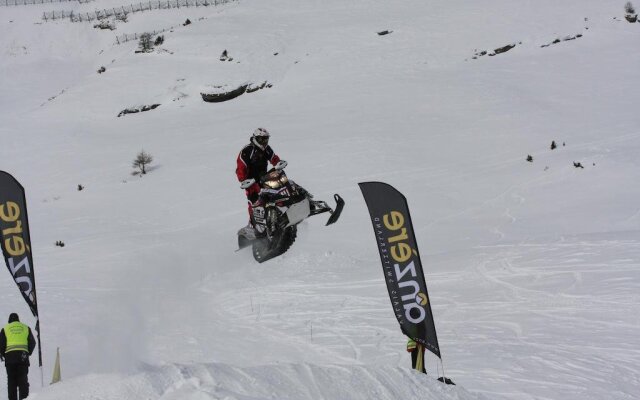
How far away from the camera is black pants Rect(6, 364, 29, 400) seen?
30.3 feet

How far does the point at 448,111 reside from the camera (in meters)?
32.7

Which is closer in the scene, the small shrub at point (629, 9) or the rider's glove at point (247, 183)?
the rider's glove at point (247, 183)

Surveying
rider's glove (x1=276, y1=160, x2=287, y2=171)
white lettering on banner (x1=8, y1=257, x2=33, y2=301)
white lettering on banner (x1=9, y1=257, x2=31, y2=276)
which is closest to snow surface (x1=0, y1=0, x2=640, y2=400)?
white lettering on banner (x1=8, y1=257, x2=33, y2=301)

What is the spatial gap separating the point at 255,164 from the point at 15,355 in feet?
19.9

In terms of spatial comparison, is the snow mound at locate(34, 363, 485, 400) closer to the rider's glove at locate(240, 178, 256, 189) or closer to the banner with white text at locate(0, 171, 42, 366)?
the banner with white text at locate(0, 171, 42, 366)

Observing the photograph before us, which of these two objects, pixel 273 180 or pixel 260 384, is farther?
pixel 273 180

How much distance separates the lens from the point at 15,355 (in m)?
9.20

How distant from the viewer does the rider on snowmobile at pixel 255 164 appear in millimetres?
13688

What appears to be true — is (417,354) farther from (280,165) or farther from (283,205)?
(280,165)

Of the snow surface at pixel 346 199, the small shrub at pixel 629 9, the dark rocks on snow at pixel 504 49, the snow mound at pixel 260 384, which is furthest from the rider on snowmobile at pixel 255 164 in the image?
the small shrub at pixel 629 9

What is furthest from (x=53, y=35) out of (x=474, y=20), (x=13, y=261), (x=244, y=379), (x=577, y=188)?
(x=244, y=379)

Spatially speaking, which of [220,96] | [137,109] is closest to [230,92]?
[220,96]

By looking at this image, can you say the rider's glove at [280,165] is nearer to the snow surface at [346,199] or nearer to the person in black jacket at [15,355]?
the snow surface at [346,199]

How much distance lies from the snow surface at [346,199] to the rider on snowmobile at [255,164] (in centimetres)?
217
